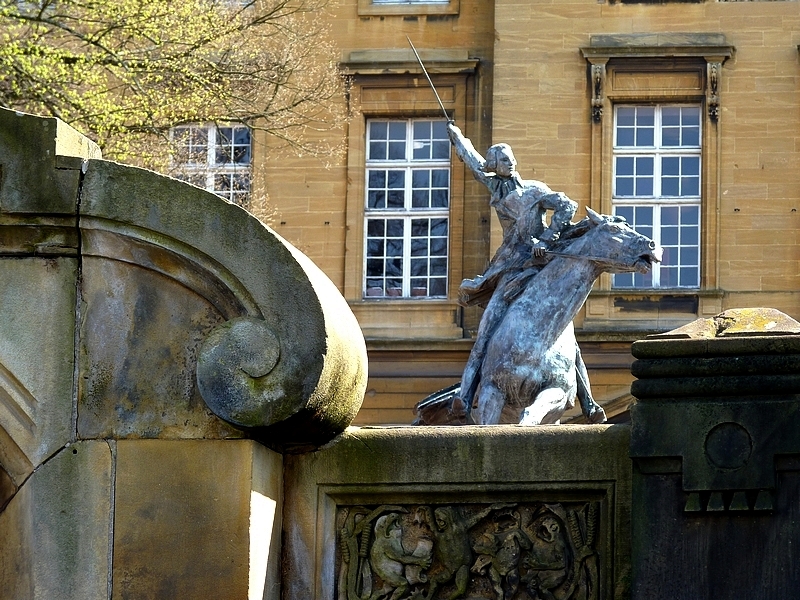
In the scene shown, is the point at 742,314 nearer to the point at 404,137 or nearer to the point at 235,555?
the point at 235,555

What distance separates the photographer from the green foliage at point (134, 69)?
59.2ft

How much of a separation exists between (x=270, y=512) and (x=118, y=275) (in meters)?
0.74

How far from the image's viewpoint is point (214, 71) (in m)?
19.9

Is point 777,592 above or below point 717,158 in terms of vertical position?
below

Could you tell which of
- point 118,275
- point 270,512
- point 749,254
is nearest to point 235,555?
point 270,512

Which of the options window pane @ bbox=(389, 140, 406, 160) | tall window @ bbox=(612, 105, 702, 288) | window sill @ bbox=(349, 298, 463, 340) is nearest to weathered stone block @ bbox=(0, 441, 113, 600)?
tall window @ bbox=(612, 105, 702, 288)

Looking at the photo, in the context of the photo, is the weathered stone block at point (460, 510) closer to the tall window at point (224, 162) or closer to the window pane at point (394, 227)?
the tall window at point (224, 162)

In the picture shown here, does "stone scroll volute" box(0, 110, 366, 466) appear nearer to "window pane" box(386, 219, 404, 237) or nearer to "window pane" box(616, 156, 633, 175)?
"window pane" box(616, 156, 633, 175)

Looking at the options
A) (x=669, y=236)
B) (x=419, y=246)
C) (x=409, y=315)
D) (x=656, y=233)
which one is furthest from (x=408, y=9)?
(x=669, y=236)

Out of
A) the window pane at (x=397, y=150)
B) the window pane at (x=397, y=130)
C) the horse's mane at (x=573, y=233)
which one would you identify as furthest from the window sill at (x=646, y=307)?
the horse's mane at (x=573, y=233)

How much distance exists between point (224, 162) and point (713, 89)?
6.69 metres

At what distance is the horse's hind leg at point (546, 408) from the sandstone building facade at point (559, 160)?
1599cm

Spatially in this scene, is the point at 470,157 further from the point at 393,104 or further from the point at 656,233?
the point at 393,104

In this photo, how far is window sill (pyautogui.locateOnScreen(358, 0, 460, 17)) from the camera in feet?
95.3
